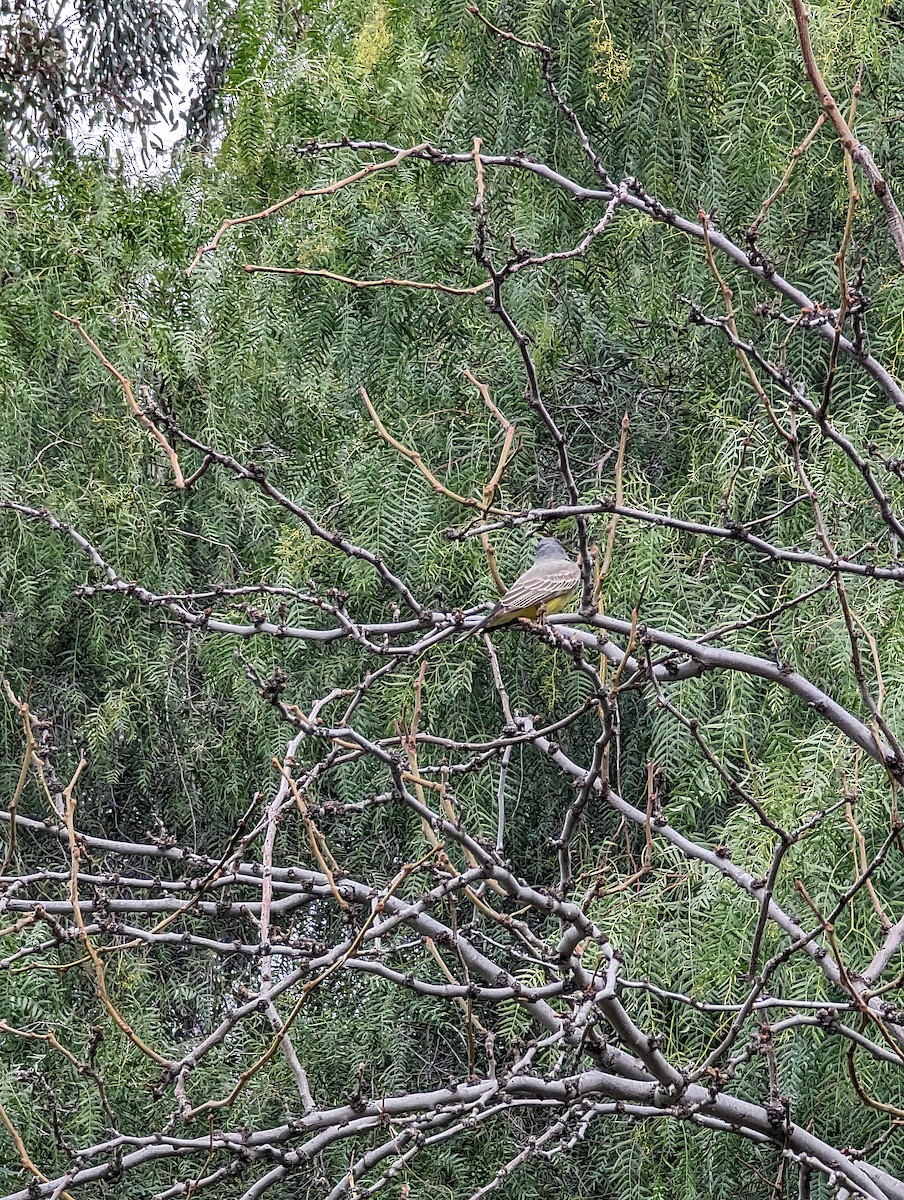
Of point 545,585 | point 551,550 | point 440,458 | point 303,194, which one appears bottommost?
point 545,585

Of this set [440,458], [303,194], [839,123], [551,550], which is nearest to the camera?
[839,123]

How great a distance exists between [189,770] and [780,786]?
2707 millimetres

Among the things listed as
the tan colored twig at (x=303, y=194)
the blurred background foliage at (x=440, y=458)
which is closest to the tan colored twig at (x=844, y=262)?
the tan colored twig at (x=303, y=194)

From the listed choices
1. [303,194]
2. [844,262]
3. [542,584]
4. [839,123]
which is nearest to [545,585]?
[542,584]

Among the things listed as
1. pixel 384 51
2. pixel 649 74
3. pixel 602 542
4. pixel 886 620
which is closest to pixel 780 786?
pixel 886 620

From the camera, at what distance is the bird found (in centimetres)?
394

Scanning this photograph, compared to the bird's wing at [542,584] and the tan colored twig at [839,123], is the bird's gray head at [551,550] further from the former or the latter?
the tan colored twig at [839,123]

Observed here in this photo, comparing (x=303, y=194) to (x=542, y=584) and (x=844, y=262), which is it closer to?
(x=844, y=262)

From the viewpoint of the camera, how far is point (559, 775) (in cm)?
552

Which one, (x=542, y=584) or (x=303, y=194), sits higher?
(x=303, y=194)

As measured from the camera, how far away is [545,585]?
418 cm

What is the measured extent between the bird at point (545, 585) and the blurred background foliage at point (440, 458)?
25 cm

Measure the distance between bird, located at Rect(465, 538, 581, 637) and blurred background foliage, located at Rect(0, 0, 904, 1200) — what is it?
0.25 meters

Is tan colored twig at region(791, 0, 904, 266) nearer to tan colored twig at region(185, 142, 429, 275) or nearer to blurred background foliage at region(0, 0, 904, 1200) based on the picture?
tan colored twig at region(185, 142, 429, 275)
